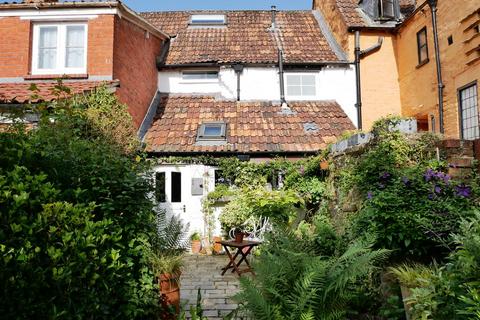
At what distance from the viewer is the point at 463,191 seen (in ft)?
15.8

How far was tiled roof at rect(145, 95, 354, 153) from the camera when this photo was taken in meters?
10.7

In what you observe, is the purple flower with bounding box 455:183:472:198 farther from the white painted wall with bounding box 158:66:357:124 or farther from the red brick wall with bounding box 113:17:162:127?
the red brick wall with bounding box 113:17:162:127

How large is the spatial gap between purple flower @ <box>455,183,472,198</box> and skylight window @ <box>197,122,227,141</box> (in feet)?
23.5

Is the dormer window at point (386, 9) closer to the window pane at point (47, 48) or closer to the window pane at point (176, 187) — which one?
the window pane at point (176, 187)

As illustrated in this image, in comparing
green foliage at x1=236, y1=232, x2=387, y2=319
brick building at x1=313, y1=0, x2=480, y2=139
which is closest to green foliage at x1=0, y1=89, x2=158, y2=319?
green foliage at x1=236, y1=232, x2=387, y2=319

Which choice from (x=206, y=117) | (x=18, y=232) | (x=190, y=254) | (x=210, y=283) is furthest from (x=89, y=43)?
(x=18, y=232)

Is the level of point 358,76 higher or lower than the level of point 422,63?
higher

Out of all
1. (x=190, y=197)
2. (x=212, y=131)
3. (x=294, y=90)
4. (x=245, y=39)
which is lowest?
(x=190, y=197)

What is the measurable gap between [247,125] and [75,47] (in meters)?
5.91

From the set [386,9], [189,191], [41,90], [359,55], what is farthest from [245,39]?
[41,90]

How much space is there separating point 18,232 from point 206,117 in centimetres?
902

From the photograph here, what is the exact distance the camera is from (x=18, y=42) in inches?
406

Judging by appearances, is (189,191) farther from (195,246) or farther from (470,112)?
(470,112)

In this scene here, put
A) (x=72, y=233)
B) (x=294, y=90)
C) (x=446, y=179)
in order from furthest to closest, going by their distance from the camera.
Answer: (x=294, y=90), (x=446, y=179), (x=72, y=233)
